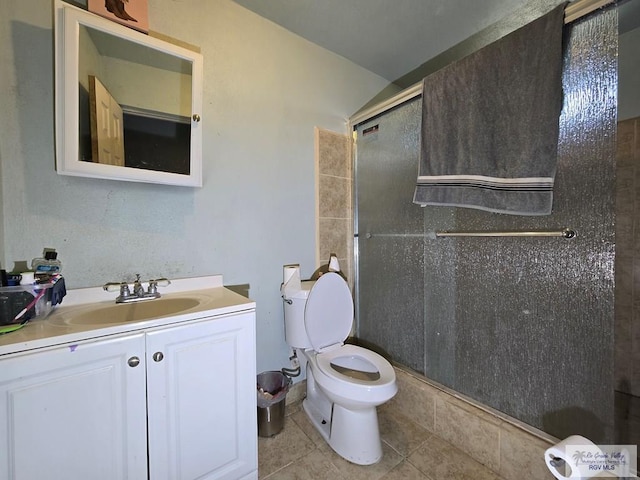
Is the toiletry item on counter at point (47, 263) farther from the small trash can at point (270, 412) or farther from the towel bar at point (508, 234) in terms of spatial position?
the towel bar at point (508, 234)

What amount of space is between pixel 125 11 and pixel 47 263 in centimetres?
107

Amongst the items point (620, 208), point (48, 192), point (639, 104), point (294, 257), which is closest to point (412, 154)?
point (294, 257)

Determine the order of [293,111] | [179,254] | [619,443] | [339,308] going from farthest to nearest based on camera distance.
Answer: [293,111]
[339,308]
[179,254]
[619,443]

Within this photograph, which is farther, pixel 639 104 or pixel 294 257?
pixel 294 257

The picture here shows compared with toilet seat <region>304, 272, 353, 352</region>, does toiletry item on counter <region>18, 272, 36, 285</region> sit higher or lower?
higher

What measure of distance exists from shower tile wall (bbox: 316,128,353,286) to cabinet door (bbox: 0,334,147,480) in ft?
3.88

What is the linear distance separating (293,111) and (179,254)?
110 centimetres

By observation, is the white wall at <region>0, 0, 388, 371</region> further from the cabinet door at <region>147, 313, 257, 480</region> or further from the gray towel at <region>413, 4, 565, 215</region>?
the gray towel at <region>413, 4, 565, 215</region>

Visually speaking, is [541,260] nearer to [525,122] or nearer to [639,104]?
[525,122]

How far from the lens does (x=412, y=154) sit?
1626mm

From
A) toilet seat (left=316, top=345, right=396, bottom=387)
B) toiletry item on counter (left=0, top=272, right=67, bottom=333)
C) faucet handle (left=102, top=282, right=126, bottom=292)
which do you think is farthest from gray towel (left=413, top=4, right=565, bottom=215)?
toiletry item on counter (left=0, top=272, right=67, bottom=333)

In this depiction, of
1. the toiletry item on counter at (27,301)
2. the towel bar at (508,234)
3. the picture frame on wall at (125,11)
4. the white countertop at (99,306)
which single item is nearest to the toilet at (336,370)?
the white countertop at (99,306)

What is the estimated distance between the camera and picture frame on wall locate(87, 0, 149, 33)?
1.05 meters

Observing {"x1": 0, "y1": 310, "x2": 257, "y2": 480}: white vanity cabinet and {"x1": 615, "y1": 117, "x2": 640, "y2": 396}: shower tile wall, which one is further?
{"x1": 615, "y1": 117, "x2": 640, "y2": 396}: shower tile wall
